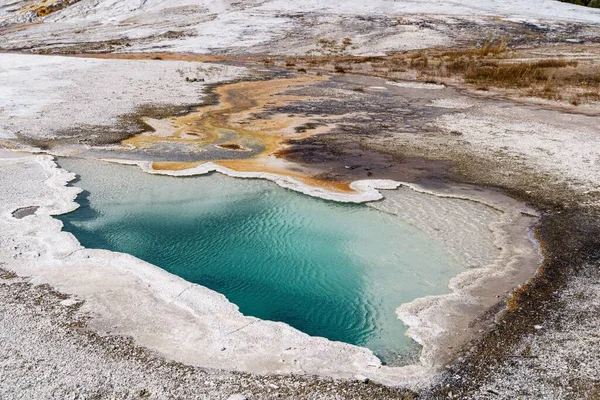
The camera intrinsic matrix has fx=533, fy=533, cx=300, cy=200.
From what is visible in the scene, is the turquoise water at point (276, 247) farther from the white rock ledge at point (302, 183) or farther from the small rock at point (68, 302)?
the small rock at point (68, 302)

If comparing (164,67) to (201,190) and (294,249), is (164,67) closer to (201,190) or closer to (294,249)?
(201,190)

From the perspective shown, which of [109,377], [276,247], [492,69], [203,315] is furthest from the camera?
[492,69]

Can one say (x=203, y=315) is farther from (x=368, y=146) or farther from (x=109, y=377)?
(x=368, y=146)

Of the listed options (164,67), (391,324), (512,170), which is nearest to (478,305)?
(391,324)

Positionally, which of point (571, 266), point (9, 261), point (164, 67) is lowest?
point (571, 266)

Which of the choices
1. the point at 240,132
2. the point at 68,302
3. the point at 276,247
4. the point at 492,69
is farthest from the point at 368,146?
the point at 492,69
